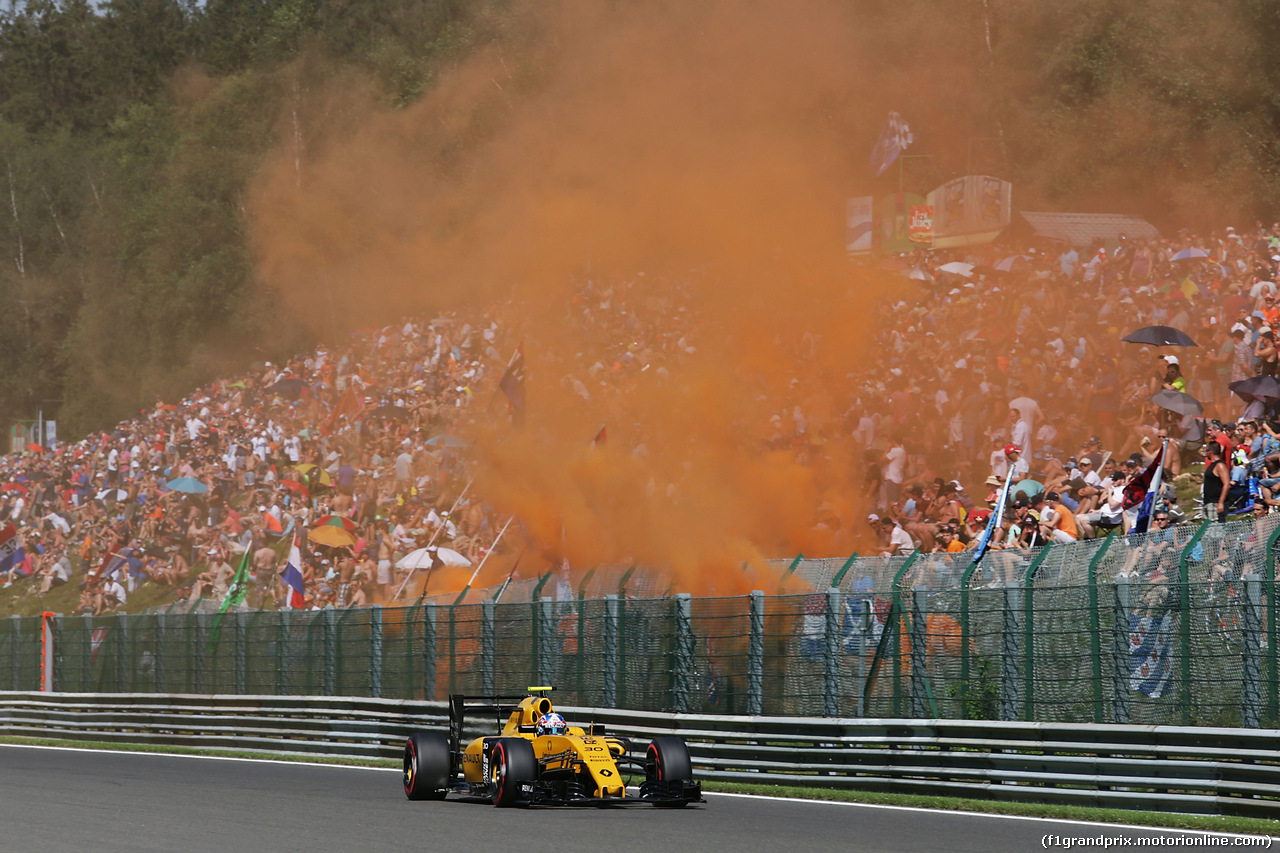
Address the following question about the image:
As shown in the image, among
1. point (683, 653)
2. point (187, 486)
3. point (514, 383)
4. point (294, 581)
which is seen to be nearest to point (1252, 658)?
point (683, 653)

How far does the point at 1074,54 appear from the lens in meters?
45.4

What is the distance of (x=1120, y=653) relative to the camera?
13195mm

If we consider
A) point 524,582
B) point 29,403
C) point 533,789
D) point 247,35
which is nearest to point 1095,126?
point 524,582

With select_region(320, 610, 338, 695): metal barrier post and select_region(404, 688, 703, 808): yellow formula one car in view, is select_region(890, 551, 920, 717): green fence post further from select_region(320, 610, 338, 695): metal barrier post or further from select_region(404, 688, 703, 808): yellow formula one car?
select_region(320, 610, 338, 695): metal barrier post

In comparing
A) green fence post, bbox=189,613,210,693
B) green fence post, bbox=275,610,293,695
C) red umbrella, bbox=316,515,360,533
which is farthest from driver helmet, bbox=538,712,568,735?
red umbrella, bbox=316,515,360,533

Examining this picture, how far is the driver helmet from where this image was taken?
14.2 meters

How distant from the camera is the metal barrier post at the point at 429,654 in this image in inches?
811

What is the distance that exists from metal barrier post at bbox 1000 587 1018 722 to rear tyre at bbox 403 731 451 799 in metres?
5.27

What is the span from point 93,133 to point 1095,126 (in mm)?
72074

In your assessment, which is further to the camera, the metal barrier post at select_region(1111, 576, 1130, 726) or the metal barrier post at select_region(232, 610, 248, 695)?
the metal barrier post at select_region(232, 610, 248, 695)

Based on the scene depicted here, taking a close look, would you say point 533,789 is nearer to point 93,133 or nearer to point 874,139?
point 874,139

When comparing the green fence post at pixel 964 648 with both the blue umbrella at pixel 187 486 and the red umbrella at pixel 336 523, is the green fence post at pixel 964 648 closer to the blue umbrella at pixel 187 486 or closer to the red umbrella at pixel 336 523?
the red umbrella at pixel 336 523

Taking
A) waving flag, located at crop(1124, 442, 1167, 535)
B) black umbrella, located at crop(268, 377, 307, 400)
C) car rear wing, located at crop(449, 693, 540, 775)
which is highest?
black umbrella, located at crop(268, 377, 307, 400)

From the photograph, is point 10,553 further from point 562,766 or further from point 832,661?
point 832,661
